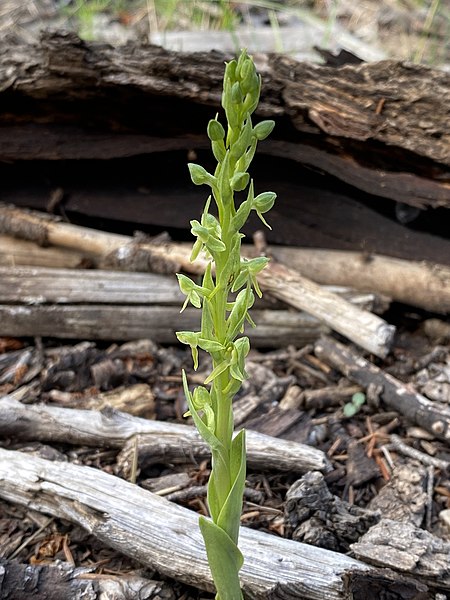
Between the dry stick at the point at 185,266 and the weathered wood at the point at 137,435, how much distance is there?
0.86 m

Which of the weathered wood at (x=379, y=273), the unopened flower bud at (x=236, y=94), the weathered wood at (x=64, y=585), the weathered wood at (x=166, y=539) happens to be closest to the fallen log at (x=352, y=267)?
the weathered wood at (x=379, y=273)

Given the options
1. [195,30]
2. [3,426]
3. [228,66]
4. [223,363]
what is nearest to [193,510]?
[3,426]

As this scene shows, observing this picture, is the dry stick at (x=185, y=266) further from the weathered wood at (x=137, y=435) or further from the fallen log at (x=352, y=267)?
the weathered wood at (x=137, y=435)

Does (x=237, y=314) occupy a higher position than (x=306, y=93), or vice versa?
(x=237, y=314)

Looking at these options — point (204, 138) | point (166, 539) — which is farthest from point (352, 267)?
point (166, 539)

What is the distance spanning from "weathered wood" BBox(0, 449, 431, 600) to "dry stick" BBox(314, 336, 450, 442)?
3.16 ft

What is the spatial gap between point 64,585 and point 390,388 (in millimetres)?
1690

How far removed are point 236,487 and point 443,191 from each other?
227 cm

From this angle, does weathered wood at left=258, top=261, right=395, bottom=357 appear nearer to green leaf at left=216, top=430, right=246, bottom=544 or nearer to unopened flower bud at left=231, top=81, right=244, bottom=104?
green leaf at left=216, top=430, right=246, bottom=544

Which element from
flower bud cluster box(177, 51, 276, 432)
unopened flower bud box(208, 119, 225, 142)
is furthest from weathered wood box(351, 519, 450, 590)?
unopened flower bud box(208, 119, 225, 142)

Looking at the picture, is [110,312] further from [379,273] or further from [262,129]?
[262,129]

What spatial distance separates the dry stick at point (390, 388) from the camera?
10.1 ft

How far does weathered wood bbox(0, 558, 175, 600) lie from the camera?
2.24 m

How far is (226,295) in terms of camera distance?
1.77 metres
